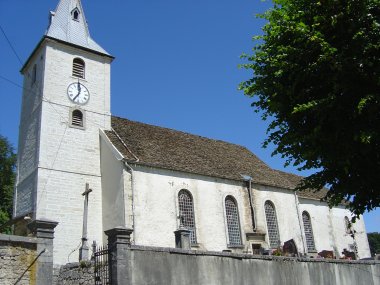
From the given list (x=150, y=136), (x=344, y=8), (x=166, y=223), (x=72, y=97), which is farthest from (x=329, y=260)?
(x=72, y=97)

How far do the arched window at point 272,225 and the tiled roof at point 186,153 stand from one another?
4.69ft

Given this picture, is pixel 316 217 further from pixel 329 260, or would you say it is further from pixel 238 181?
pixel 329 260

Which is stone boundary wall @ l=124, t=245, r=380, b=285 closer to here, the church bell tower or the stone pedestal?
the stone pedestal

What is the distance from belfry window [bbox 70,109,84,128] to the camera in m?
23.8

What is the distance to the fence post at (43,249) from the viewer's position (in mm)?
11688

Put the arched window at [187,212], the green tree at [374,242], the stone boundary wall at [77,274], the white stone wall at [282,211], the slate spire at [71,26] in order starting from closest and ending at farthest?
the stone boundary wall at [77,274], the arched window at [187,212], the slate spire at [71,26], the white stone wall at [282,211], the green tree at [374,242]

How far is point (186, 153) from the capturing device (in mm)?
26438

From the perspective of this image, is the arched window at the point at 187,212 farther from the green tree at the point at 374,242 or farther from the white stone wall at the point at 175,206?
the green tree at the point at 374,242

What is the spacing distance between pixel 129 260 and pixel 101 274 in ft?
3.64

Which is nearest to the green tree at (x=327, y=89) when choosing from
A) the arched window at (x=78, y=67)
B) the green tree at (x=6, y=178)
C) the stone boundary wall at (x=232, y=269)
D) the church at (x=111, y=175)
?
the stone boundary wall at (x=232, y=269)

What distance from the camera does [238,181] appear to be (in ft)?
85.1

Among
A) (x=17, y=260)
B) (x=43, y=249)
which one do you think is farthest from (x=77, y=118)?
(x=17, y=260)

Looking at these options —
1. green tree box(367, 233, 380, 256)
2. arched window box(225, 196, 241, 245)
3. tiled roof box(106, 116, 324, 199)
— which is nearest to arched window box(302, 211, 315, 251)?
tiled roof box(106, 116, 324, 199)

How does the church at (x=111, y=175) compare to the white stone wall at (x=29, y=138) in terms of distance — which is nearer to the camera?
the church at (x=111, y=175)
